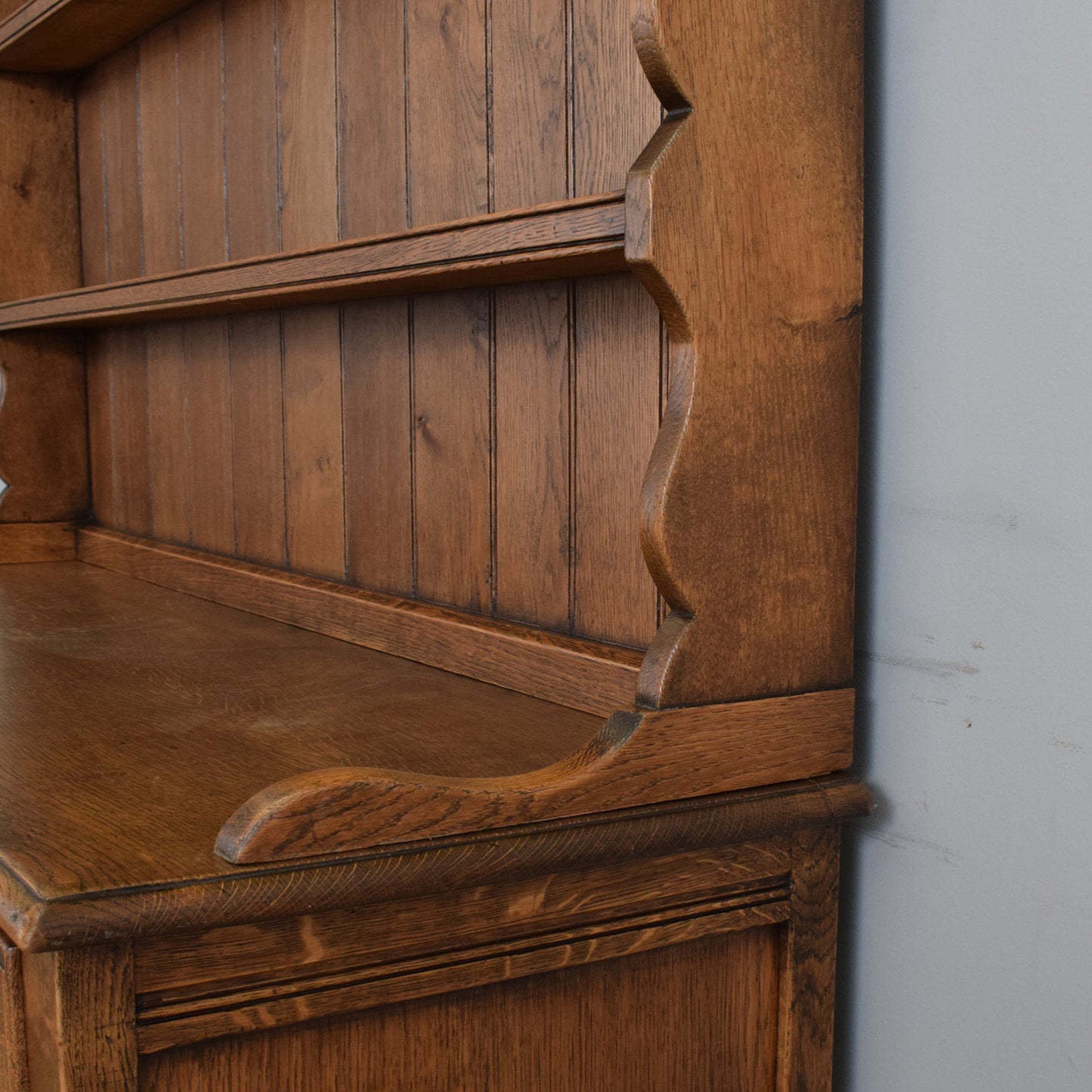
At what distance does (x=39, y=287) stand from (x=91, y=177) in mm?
205

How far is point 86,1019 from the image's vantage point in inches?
28.2

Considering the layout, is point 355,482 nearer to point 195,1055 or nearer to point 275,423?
point 275,423

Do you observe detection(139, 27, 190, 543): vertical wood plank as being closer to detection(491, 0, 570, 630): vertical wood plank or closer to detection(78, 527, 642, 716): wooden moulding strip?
detection(78, 527, 642, 716): wooden moulding strip

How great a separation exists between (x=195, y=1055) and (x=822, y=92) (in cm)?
75

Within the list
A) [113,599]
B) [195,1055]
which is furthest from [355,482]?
[195,1055]

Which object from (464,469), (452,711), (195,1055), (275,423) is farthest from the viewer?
(275,423)

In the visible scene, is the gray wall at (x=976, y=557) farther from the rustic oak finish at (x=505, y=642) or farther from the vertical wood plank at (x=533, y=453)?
the vertical wood plank at (x=533, y=453)

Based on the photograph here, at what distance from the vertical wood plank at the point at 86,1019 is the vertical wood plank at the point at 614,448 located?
53 cm

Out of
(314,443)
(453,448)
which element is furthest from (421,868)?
(314,443)

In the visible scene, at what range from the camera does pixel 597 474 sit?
3.81ft

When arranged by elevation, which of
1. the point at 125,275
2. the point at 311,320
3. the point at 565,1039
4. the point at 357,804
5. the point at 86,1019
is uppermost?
the point at 125,275

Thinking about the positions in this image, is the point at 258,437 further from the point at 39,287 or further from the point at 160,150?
the point at 39,287

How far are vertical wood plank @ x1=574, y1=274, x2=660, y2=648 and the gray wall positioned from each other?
19 cm

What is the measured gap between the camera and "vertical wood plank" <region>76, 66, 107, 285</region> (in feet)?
6.98
